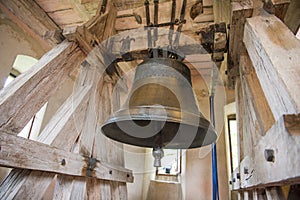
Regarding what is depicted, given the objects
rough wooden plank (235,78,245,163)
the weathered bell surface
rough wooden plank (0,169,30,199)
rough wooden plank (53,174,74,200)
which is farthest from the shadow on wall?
rough wooden plank (0,169,30,199)

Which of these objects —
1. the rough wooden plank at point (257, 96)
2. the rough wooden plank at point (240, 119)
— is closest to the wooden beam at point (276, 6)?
the rough wooden plank at point (257, 96)

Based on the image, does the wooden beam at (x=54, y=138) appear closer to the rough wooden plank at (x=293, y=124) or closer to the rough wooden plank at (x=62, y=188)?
the rough wooden plank at (x=62, y=188)

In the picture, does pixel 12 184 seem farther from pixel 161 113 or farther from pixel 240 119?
pixel 240 119

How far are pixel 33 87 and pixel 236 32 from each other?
0.80 m

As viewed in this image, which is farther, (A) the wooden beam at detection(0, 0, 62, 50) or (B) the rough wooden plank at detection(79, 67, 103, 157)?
(A) the wooden beam at detection(0, 0, 62, 50)

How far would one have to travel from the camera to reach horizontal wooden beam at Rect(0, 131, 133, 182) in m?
0.60

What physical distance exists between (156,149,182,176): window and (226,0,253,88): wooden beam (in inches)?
65.0

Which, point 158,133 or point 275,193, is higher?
point 158,133

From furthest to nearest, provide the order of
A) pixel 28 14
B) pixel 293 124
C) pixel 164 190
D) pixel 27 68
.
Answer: pixel 164 190 → pixel 27 68 → pixel 28 14 → pixel 293 124

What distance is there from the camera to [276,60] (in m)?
0.54

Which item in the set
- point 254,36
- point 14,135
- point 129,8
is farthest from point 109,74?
point 254,36

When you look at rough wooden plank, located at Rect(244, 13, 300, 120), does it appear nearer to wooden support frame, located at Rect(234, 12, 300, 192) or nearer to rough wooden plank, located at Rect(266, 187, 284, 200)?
wooden support frame, located at Rect(234, 12, 300, 192)

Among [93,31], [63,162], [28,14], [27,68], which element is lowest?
[63,162]

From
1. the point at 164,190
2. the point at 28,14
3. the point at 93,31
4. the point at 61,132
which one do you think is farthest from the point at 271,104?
the point at 164,190
